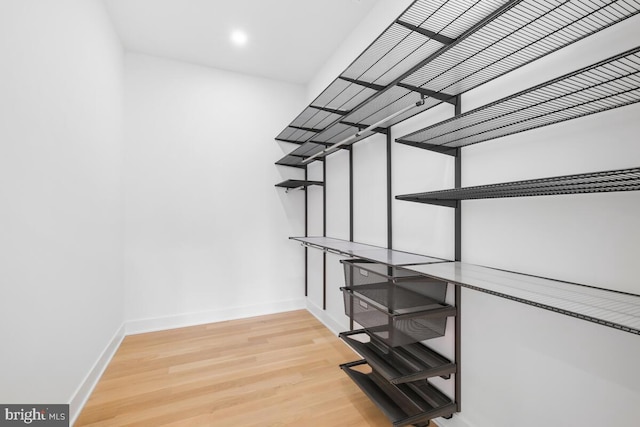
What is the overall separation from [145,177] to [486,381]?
305cm

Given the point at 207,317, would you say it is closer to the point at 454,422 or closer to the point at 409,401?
the point at 409,401

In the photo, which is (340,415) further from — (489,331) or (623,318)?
(623,318)

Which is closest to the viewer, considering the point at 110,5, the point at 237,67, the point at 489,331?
the point at 489,331

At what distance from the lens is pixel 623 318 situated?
64 cm

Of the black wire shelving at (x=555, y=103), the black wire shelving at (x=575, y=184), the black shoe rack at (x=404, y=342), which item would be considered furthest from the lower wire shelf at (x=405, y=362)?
the black wire shelving at (x=555, y=103)

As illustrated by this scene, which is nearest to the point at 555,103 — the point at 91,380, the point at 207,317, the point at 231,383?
the point at 231,383

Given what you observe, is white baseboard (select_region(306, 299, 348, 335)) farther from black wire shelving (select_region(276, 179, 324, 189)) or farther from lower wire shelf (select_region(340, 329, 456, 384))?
black wire shelving (select_region(276, 179, 324, 189))

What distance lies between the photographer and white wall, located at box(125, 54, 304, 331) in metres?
2.68

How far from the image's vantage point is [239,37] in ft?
7.93

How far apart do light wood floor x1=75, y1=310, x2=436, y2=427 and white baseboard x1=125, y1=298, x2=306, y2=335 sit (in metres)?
0.10

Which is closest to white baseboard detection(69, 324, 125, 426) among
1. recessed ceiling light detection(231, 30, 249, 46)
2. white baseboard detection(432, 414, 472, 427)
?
white baseboard detection(432, 414, 472, 427)

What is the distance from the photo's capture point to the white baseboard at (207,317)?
2660 mm

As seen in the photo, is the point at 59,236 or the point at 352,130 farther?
the point at 352,130

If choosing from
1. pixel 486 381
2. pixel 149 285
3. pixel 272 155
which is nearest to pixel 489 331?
pixel 486 381
